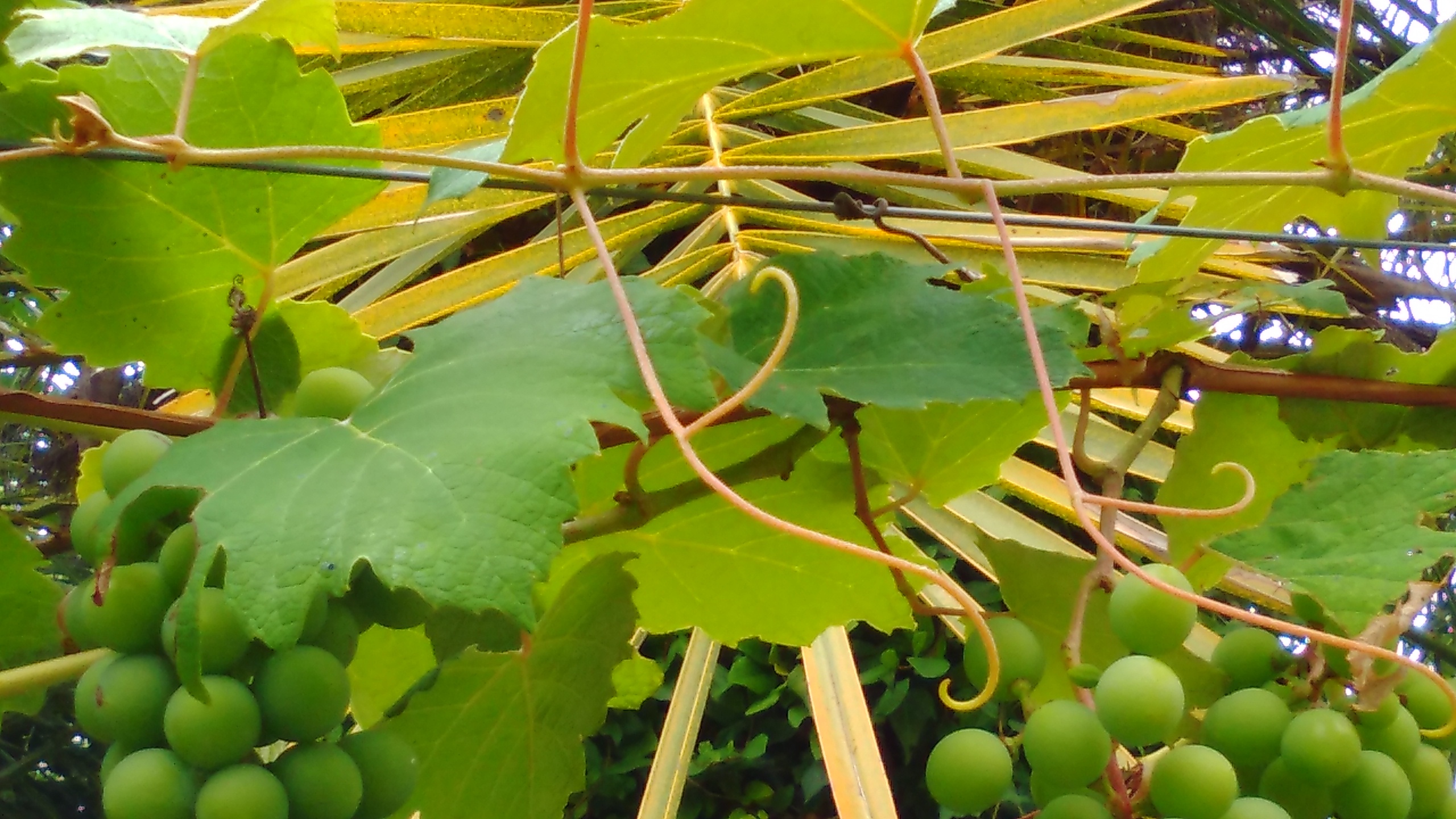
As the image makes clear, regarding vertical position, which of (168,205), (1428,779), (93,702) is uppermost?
(168,205)

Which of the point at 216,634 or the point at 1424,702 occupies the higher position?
the point at 216,634

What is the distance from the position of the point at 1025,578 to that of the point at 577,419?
0.58 feet

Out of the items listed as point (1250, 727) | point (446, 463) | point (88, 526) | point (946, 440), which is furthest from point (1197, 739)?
point (88, 526)

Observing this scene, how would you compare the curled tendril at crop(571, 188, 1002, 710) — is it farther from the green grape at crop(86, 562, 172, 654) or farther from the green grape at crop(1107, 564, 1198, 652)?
the green grape at crop(86, 562, 172, 654)

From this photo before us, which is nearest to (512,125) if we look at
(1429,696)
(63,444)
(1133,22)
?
(1429,696)

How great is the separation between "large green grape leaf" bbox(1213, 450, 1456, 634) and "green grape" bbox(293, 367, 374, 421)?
28cm

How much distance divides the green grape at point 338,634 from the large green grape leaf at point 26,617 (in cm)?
10

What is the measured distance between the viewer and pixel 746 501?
0.32 m

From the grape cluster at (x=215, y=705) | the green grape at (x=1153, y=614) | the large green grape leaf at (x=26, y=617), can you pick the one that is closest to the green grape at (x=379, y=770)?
the grape cluster at (x=215, y=705)

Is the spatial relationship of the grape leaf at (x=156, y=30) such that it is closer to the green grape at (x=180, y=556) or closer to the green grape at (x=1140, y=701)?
the green grape at (x=180, y=556)

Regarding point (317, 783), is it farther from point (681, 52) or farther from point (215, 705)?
point (681, 52)

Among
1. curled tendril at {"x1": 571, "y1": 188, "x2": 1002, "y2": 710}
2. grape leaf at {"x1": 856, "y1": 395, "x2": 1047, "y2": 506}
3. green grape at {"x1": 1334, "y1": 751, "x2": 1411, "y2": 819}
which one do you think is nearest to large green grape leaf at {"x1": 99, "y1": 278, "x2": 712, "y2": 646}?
curled tendril at {"x1": 571, "y1": 188, "x2": 1002, "y2": 710}

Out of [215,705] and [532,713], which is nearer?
[215,705]

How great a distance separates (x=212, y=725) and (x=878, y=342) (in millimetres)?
225
